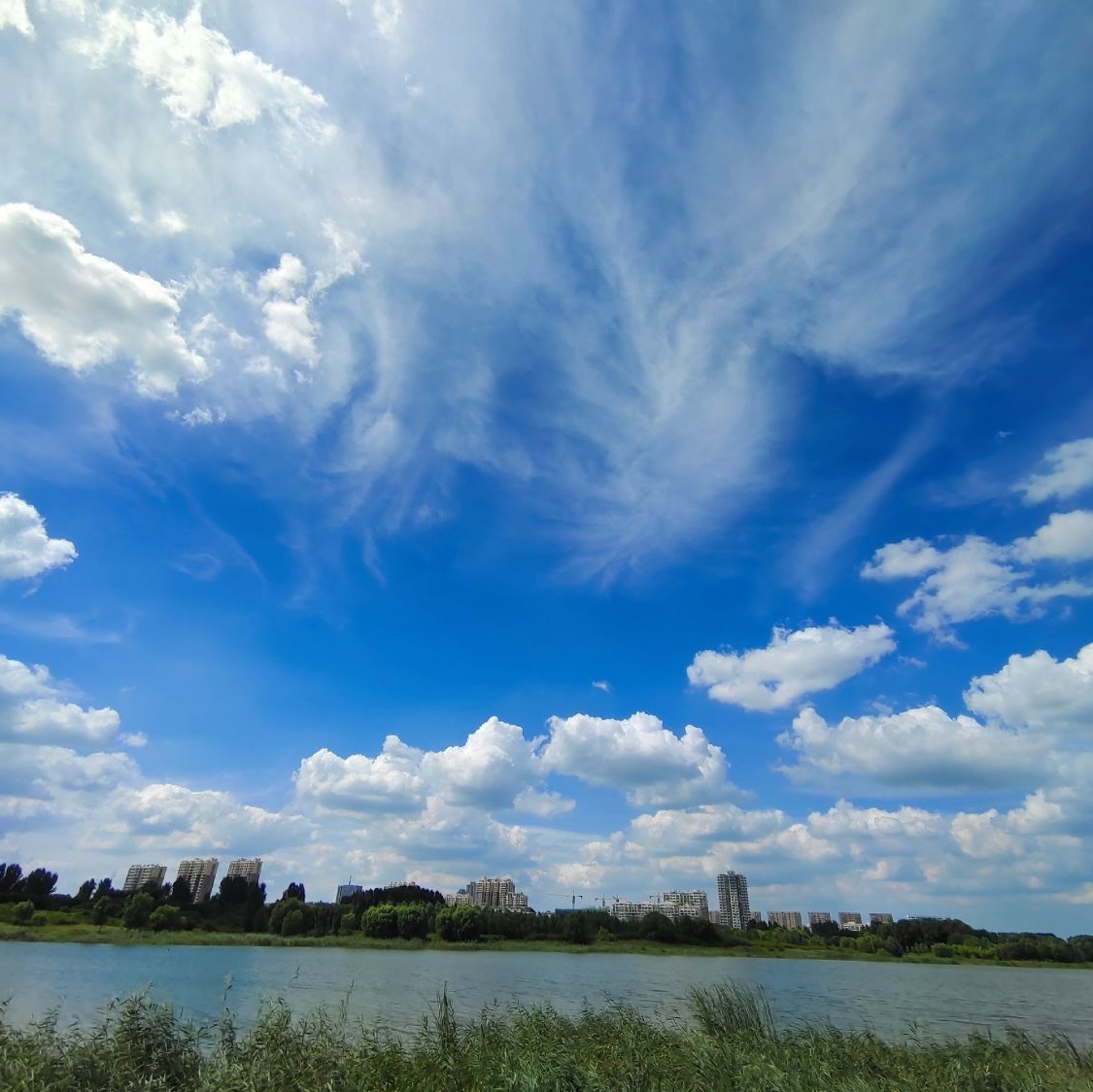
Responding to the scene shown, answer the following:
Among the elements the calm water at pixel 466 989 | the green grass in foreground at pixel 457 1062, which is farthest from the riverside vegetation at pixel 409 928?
the green grass in foreground at pixel 457 1062

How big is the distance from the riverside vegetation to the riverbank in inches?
14.0

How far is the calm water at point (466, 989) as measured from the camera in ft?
128

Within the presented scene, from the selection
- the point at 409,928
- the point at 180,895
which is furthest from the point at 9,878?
the point at 409,928

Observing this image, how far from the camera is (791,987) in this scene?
232 feet

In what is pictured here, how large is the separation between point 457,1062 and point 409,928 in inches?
5257

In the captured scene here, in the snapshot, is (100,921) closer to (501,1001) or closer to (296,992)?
(296,992)

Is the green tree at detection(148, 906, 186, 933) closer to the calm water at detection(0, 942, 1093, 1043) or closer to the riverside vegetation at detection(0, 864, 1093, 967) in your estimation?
the riverside vegetation at detection(0, 864, 1093, 967)

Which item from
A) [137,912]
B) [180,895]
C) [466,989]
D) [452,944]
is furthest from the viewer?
[180,895]

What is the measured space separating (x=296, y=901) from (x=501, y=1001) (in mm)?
118590

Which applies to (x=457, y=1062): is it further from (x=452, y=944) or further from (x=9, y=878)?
(x=9, y=878)

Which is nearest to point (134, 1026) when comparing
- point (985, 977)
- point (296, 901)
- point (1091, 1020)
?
point (1091, 1020)

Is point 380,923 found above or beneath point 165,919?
above

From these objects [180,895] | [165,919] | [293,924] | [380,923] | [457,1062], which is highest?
[180,895]

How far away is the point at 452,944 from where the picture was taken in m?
128
